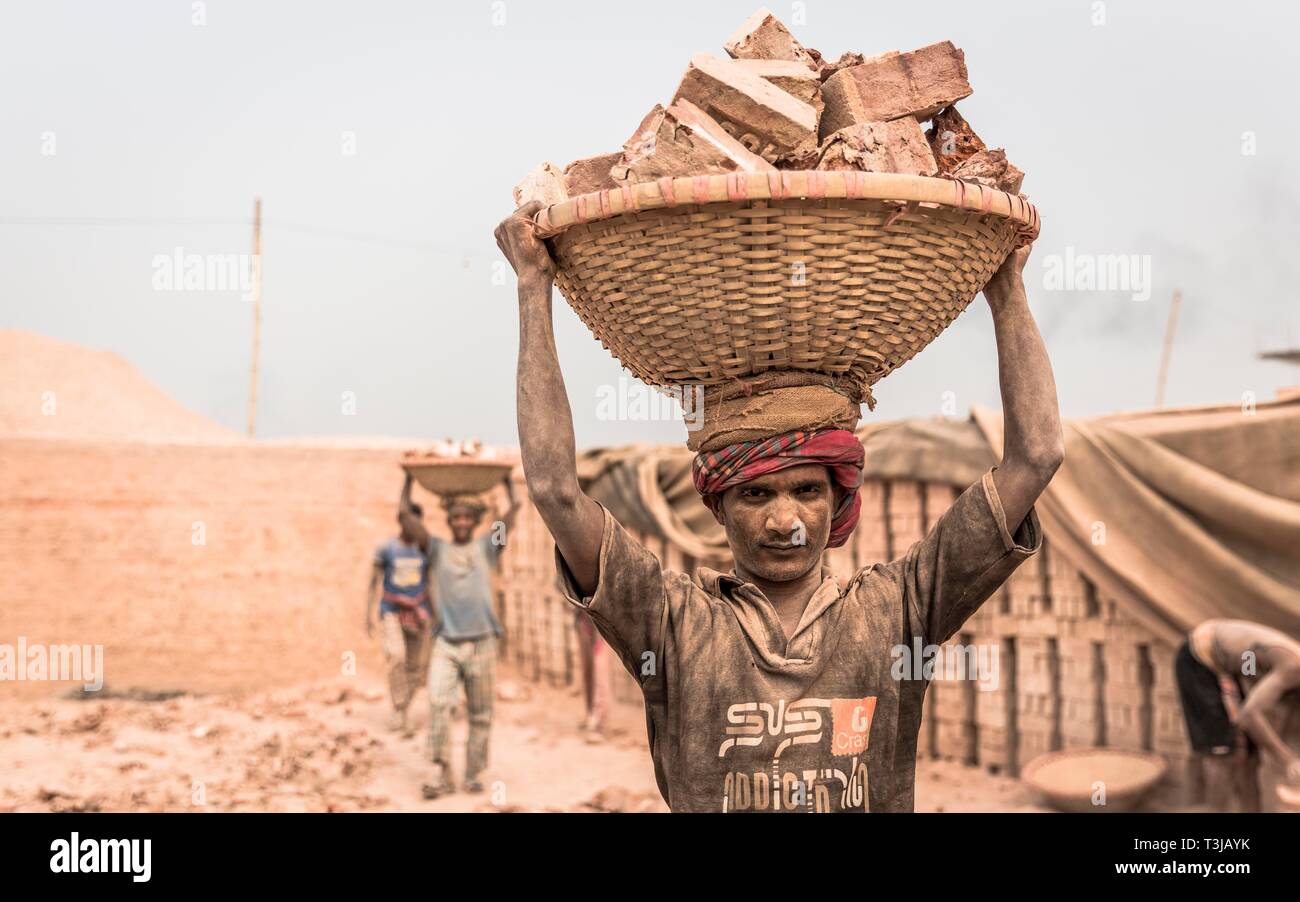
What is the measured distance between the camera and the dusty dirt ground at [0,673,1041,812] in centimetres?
807

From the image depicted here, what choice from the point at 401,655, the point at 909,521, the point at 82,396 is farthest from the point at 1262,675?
the point at 82,396

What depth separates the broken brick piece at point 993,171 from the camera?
2.02 m

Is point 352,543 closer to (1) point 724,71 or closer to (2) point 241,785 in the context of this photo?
(2) point 241,785

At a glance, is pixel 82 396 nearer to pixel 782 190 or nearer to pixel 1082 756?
pixel 1082 756

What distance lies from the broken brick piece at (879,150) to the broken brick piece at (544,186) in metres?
0.46

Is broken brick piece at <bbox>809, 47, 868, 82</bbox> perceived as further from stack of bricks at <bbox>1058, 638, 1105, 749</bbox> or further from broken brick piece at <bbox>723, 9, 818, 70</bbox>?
stack of bricks at <bbox>1058, 638, 1105, 749</bbox>

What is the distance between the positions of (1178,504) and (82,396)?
110 feet

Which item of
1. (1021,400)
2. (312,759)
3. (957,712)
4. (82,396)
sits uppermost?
(82,396)

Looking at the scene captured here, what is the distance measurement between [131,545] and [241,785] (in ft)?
21.5

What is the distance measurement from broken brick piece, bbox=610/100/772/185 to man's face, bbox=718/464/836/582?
1.80 ft

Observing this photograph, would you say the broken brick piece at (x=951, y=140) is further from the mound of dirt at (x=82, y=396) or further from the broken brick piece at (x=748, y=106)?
the mound of dirt at (x=82, y=396)

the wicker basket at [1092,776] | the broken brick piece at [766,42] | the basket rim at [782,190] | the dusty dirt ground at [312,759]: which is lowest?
the dusty dirt ground at [312,759]

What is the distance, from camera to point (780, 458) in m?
2.00

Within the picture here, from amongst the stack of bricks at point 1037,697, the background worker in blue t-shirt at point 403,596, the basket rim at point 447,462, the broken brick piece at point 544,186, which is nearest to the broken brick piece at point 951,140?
the broken brick piece at point 544,186
